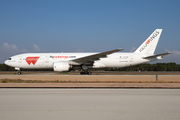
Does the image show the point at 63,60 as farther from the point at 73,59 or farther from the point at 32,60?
the point at 32,60

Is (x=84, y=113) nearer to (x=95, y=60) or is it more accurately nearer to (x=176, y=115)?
(x=176, y=115)

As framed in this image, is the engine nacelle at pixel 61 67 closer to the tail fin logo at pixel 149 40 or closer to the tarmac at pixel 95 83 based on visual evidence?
the tarmac at pixel 95 83

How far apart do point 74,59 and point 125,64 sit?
298 inches

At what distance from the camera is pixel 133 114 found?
4.27 metres

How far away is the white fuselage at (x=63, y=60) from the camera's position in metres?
23.7

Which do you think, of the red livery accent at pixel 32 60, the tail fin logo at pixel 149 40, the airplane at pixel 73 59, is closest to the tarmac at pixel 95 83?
the airplane at pixel 73 59

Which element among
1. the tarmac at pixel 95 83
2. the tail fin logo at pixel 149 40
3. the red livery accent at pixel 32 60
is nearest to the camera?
the tarmac at pixel 95 83

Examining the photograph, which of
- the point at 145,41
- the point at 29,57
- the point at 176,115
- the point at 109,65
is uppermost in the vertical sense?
the point at 145,41

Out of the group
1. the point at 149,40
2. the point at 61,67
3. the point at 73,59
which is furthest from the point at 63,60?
the point at 149,40

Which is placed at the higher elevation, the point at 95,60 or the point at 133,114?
the point at 95,60

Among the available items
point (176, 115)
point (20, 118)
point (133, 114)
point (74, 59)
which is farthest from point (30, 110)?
point (74, 59)

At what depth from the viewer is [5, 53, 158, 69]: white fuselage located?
23.7 m

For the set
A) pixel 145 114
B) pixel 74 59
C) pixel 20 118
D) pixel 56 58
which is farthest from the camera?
pixel 56 58

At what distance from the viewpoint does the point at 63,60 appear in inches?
933
